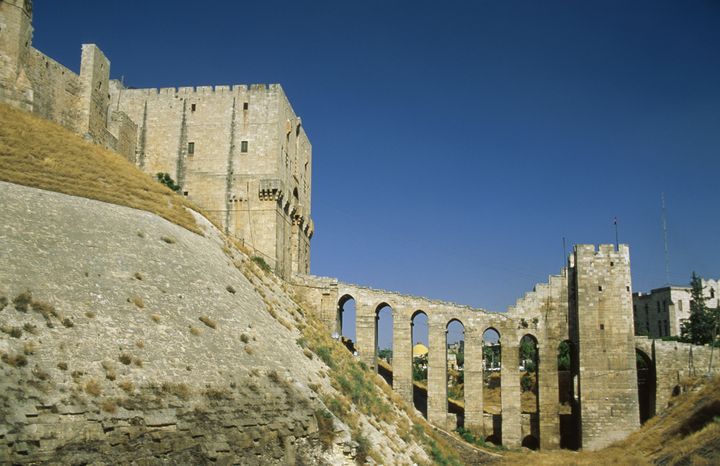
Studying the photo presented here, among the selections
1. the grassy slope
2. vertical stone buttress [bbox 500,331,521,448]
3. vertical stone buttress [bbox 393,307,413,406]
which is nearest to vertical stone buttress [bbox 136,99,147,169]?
vertical stone buttress [bbox 393,307,413,406]

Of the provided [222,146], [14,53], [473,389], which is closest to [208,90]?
[222,146]

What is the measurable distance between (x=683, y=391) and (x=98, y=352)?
38.5 metres

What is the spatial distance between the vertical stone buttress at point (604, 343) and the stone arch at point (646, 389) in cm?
243

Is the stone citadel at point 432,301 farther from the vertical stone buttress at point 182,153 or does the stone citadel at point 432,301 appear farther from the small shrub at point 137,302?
the small shrub at point 137,302

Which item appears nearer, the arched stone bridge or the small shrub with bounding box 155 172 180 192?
the small shrub with bounding box 155 172 180 192

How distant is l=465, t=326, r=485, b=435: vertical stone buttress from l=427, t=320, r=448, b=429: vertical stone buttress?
148 centimetres

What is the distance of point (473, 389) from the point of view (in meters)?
45.3

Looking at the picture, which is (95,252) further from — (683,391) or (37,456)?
(683,391)

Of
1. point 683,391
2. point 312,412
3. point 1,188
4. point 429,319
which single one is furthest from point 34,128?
point 683,391

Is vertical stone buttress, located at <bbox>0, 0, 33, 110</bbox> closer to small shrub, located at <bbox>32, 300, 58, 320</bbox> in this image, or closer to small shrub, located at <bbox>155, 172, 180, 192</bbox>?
small shrub, located at <bbox>155, 172, 180, 192</bbox>

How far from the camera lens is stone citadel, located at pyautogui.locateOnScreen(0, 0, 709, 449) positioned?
43.2m

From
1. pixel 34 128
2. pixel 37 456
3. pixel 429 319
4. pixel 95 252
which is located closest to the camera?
pixel 37 456

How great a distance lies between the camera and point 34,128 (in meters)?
30.6

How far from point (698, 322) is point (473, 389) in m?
35.5
